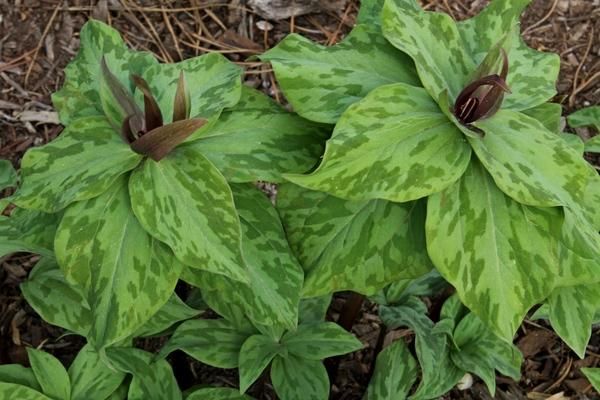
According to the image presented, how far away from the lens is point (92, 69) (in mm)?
1194

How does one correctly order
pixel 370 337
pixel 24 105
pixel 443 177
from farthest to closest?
pixel 24 105 < pixel 370 337 < pixel 443 177

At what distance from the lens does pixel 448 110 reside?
3.22 ft

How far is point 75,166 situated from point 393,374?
Answer: 0.93 meters

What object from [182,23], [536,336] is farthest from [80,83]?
[536,336]

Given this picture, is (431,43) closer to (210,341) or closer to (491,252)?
(491,252)

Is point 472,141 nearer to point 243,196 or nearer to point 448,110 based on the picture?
point 448,110

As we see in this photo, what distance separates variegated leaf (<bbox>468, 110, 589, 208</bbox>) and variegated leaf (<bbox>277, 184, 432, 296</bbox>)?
16 centimetres

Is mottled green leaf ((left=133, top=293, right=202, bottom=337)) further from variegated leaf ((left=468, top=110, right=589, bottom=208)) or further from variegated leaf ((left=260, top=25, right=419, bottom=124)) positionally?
variegated leaf ((left=468, top=110, right=589, bottom=208))

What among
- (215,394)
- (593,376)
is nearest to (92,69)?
(215,394)

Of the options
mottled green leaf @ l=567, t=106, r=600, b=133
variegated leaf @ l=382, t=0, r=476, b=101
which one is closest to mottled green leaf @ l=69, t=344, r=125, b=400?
variegated leaf @ l=382, t=0, r=476, b=101

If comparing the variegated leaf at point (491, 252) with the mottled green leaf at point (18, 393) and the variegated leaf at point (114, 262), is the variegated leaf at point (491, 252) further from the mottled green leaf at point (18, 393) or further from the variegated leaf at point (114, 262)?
the mottled green leaf at point (18, 393)

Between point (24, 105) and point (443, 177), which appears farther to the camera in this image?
point (24, 105)

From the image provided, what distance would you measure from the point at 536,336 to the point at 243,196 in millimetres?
1255

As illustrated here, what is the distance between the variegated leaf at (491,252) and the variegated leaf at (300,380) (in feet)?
2.17
